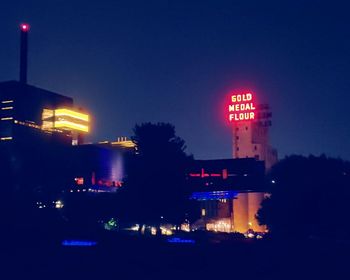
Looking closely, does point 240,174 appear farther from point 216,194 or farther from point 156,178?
point 156,178

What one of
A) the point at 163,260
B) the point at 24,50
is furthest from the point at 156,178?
the point at 24,50

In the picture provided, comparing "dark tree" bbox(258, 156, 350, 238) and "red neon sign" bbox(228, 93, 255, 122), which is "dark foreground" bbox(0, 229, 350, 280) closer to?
"dark tree" bbox(258, 156, 350, 238)

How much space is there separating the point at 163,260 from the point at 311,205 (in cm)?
3171

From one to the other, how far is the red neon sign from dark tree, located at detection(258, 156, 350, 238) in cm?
7425

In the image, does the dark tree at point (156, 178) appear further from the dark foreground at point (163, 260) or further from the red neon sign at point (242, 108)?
the red neon sign at point (242, 108)

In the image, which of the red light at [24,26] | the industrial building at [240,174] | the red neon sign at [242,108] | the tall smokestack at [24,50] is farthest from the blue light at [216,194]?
the red light at [24,26]

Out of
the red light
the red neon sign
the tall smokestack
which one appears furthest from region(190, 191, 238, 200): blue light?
the red light

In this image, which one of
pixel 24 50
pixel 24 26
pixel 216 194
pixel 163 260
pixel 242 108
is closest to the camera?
pixel 163 260

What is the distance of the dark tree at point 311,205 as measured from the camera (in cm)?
5766

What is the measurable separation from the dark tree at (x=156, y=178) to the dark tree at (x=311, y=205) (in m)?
12.5

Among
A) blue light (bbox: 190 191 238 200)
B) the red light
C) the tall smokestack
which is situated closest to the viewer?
blue light (bbox: 190 191 238 200)

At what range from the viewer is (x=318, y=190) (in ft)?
196

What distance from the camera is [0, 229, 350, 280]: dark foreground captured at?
88.3 ft

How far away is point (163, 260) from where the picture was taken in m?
31.1
